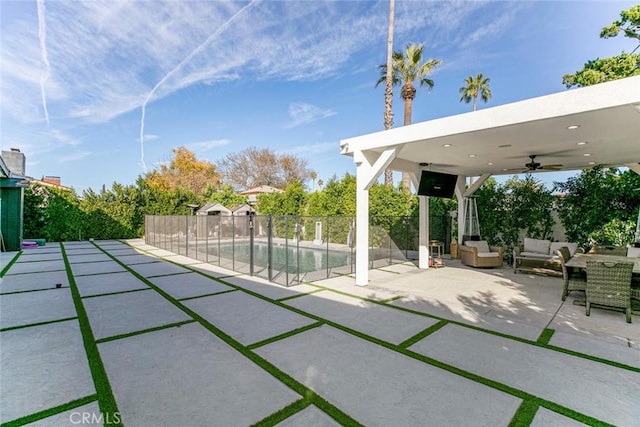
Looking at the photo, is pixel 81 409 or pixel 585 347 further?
pixel 585 347

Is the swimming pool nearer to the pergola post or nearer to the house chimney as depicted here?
the pergola post

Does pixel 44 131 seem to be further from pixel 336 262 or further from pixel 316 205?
pixel 336 262

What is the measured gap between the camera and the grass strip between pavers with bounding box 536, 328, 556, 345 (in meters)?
3.40

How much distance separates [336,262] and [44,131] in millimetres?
18157

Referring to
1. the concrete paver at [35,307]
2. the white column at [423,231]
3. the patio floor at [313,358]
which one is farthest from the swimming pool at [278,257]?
the concrete paver at [35,307]

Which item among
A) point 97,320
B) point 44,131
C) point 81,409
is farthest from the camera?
point 44,131

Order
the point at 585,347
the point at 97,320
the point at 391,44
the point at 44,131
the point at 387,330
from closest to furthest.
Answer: the point at 585,347
the point at 387,330
the point at 97,320
the point at 391,44
the point at 44,131

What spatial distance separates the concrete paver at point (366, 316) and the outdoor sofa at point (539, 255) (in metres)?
5.18

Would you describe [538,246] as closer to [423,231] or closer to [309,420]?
[423,231]

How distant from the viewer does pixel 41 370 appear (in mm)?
2709

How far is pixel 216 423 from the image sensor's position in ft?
6.54

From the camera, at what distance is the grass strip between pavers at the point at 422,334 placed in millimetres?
3314

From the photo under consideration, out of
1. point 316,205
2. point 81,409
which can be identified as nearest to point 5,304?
point 81,409

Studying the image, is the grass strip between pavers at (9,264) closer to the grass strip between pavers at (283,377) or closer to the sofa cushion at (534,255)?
the grass strip between pavers at (283,377)
